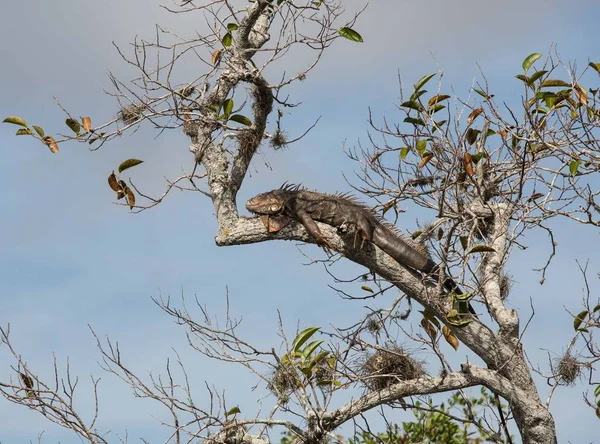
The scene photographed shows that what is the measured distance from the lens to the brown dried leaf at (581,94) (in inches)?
290

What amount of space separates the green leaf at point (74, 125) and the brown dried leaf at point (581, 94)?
173 inches

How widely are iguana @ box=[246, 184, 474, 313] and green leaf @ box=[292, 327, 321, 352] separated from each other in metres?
0.83

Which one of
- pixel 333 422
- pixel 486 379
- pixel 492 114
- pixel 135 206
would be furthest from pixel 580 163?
pixel 135 206

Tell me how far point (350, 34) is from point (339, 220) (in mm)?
1645

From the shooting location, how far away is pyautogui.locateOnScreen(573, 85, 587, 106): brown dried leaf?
7.37 meters

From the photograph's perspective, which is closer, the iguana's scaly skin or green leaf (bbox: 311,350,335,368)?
green leaf (bbox: 311,350,335,368)

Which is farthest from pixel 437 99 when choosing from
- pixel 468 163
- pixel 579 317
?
pixel 579 317

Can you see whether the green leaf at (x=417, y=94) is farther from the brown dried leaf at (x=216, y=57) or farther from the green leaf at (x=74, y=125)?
the green leaf at (x=74, y=125)

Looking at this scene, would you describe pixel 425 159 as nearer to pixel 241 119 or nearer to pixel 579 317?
pixel 241 119

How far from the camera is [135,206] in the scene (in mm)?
7117

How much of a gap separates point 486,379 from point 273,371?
1.82 meters

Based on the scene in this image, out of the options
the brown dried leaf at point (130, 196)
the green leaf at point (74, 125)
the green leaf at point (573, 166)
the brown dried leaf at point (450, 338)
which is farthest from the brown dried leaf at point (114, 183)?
the green leaf at point (573, 166)

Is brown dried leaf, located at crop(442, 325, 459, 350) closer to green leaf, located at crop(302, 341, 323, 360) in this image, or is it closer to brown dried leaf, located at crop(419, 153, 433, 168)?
green leaf, located at crop(302, 341, 323, 360)

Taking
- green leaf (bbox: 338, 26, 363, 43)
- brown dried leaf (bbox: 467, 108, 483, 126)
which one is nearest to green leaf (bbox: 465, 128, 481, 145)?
brown dried leaf (bbox: 467, 108, 483, 126)
